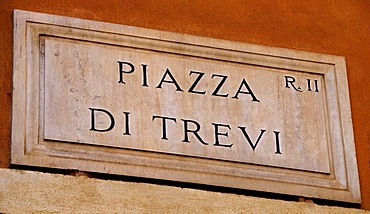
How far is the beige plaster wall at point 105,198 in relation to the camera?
650 cm

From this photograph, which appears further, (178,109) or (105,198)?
(178,109)

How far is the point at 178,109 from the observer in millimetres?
6980

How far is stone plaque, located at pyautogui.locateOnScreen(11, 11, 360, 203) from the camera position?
6770 mm

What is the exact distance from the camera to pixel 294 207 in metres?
6.88

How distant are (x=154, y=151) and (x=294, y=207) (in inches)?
25.5

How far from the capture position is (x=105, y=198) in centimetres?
661

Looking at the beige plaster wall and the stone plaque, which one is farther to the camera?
the stone plaque

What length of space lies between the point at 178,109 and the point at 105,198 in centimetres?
60

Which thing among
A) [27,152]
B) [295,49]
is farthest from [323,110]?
[27,152]

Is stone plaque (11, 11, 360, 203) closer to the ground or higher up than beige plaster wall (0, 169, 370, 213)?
higher up

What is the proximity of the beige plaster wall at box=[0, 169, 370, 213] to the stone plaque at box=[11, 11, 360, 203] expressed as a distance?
0.09m

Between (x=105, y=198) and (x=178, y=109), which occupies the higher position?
(x=178, y=109)

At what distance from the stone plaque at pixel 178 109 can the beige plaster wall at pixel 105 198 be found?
0.09 meters

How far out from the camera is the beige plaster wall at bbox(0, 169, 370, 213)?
6.50 m
